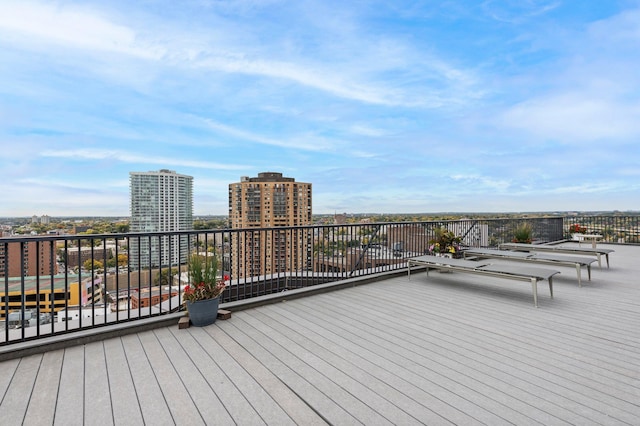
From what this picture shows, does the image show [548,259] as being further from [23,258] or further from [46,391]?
[23,258]

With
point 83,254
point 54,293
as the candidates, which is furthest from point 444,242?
point 54,293

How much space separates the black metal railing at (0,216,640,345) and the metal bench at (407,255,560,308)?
845 mm

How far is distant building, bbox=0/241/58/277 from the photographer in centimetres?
255

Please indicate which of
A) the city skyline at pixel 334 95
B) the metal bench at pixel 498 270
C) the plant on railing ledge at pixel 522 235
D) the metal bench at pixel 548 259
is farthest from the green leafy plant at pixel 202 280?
the plant on railing ledge at pixel 522 235

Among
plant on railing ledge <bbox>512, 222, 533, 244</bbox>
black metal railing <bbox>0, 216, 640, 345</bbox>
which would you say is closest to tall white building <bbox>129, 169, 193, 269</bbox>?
black metal railing <bbox>0, 216, 640, 345</bbox>

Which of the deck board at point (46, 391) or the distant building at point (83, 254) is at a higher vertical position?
the distant building at point (83, 254)

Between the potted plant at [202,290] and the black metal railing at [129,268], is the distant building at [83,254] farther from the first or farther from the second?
the potted plant at [202,290]

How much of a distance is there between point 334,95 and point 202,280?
12.1m

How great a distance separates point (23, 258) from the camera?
2.63m

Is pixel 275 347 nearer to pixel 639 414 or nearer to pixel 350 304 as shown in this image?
pixel 350 304

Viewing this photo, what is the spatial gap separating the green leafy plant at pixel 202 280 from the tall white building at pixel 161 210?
270 millimetres

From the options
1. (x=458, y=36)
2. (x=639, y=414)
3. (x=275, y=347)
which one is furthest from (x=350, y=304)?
(x=458, y=36)

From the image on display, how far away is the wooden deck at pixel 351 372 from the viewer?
5.50 feet

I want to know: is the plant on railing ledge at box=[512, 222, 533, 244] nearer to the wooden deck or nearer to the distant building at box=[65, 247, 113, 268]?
the wooden deck
